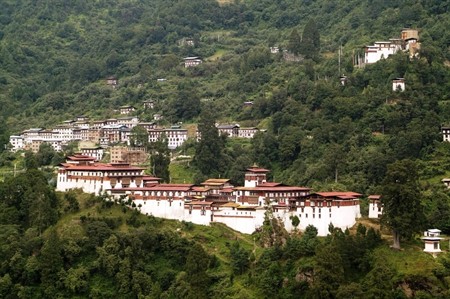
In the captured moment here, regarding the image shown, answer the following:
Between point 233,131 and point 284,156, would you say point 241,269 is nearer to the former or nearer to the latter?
point 284,156

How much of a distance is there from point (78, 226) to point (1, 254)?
20.1 feet

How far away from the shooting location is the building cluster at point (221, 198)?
251ft

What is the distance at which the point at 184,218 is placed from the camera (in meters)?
81.4

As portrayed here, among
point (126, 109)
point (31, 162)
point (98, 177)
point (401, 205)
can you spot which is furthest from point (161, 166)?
point (126, 109)

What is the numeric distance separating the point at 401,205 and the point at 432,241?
3.26 m

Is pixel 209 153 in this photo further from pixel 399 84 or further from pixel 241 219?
pixel 399 84

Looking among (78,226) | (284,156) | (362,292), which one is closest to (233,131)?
(284,156)

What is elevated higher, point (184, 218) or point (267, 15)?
point (267, 15)

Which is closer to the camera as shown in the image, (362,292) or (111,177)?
(362,292)

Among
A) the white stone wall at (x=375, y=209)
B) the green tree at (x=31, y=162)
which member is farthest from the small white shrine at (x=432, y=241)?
the green tree at (x=31, y=162)

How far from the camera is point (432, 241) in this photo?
235 feet

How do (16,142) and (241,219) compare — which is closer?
(241,219)

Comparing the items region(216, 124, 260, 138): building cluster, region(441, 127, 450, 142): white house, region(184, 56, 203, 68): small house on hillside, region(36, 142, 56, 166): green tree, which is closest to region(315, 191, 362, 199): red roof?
region(441, 127, 450, 142): white house

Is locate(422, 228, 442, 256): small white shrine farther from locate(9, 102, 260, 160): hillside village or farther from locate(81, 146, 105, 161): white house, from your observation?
locate(81, 146, 105, 161): white house
